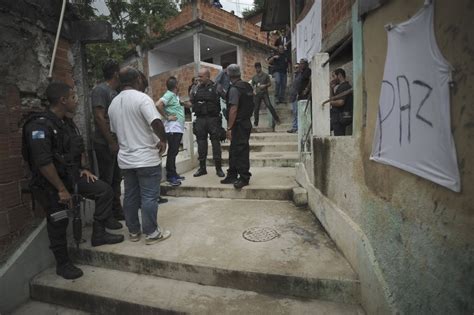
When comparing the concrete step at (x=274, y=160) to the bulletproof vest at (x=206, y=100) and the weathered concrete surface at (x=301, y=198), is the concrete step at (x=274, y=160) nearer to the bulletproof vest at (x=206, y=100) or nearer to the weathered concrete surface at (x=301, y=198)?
the bulletproof vest at (x=206, y=100)

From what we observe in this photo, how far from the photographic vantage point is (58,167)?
2.86 m

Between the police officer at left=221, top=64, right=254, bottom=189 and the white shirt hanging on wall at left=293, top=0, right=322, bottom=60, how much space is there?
1988 mm

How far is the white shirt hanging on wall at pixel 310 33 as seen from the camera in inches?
245

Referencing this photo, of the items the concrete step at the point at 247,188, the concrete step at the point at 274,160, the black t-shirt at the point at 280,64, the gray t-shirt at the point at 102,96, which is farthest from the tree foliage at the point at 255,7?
the gray t-shirt at the point at 102,96

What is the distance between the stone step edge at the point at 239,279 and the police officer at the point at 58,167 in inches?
16.5

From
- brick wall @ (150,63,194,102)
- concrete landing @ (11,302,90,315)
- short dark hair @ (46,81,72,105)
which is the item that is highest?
brick wall @ (150,63,194,102)

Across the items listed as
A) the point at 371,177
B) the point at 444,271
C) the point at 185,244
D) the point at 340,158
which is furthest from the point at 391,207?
the point at 185,244

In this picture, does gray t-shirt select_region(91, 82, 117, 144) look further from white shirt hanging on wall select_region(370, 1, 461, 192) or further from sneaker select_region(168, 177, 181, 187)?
white shirt hanging on wall select_region(370, 1, 461, 192)

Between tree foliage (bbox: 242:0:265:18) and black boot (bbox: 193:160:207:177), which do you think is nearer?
black boot (bbox: 193:160:207:177)

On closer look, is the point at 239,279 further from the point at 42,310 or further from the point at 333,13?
the point at 333,13

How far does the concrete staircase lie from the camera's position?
2430mm

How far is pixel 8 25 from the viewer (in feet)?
9.58

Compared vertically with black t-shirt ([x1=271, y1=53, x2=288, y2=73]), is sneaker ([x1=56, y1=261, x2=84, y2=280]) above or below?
below

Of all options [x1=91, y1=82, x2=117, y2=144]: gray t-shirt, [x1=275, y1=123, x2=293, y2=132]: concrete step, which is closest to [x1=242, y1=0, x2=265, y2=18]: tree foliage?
[x1=275, y1=123, x2=293, y2=132]: concrete step
